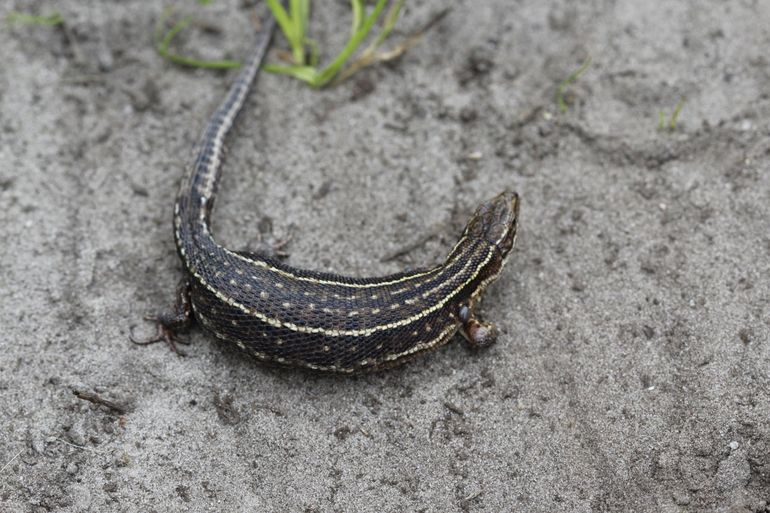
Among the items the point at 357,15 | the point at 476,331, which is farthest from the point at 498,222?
the point at 357,15

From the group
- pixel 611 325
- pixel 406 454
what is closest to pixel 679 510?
pixel 611 325

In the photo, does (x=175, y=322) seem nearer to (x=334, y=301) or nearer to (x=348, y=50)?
(x=334, y=301)

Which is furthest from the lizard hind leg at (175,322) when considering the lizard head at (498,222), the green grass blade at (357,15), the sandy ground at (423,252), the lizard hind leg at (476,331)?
the green grass blade at (357,15)

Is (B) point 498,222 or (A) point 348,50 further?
(A) point 348,50

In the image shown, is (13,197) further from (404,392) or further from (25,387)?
(404,392)

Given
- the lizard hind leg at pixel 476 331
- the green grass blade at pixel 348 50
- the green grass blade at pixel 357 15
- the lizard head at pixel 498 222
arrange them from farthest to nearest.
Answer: the green grass blade at pixel 357 15
the green grass blade at pixel 348 50
the lizard head at pixel 498 222
the lizard hind leg at pixel 476 331

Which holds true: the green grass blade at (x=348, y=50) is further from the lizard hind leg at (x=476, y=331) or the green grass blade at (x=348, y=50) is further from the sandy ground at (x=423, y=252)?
the lizard hind leg at (x=476, y=331)
